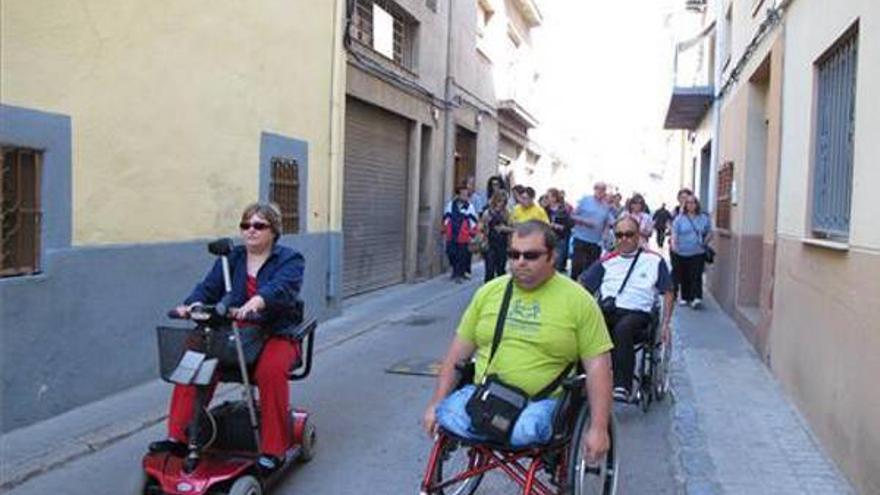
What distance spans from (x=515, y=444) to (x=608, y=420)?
18.4 inches

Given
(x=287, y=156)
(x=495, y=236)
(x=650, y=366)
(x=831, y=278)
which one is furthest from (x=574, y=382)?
(x=495, y=236)

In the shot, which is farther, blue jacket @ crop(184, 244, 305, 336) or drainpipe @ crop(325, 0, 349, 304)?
drainpipe @ crop(325, 0, 349, 304)

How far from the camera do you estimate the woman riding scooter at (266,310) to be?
420 cm

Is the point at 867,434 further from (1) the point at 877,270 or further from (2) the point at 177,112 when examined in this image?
(2) the point at 177,112

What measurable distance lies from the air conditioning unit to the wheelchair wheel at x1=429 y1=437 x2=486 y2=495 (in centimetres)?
1683

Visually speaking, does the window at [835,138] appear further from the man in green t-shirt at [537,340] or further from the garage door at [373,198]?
the garage door at [373,198]

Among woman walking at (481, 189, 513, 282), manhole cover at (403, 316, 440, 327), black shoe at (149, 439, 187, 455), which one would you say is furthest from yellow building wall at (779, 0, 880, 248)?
woman walking at (481, 189, 513, 282)

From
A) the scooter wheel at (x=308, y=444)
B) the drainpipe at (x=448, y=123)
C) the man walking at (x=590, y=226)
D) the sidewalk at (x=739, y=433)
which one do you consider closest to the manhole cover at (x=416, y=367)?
the sidewalk at (x=739, y=433)

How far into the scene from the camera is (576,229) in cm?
1112

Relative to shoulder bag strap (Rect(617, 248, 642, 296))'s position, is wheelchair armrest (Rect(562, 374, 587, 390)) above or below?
below

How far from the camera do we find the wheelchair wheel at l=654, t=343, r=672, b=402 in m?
6.69

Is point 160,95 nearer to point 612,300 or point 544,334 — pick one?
point 612,300

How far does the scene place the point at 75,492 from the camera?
4652 millimetres

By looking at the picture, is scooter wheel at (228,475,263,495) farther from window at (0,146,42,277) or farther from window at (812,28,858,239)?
window at (812,28,858,239)
